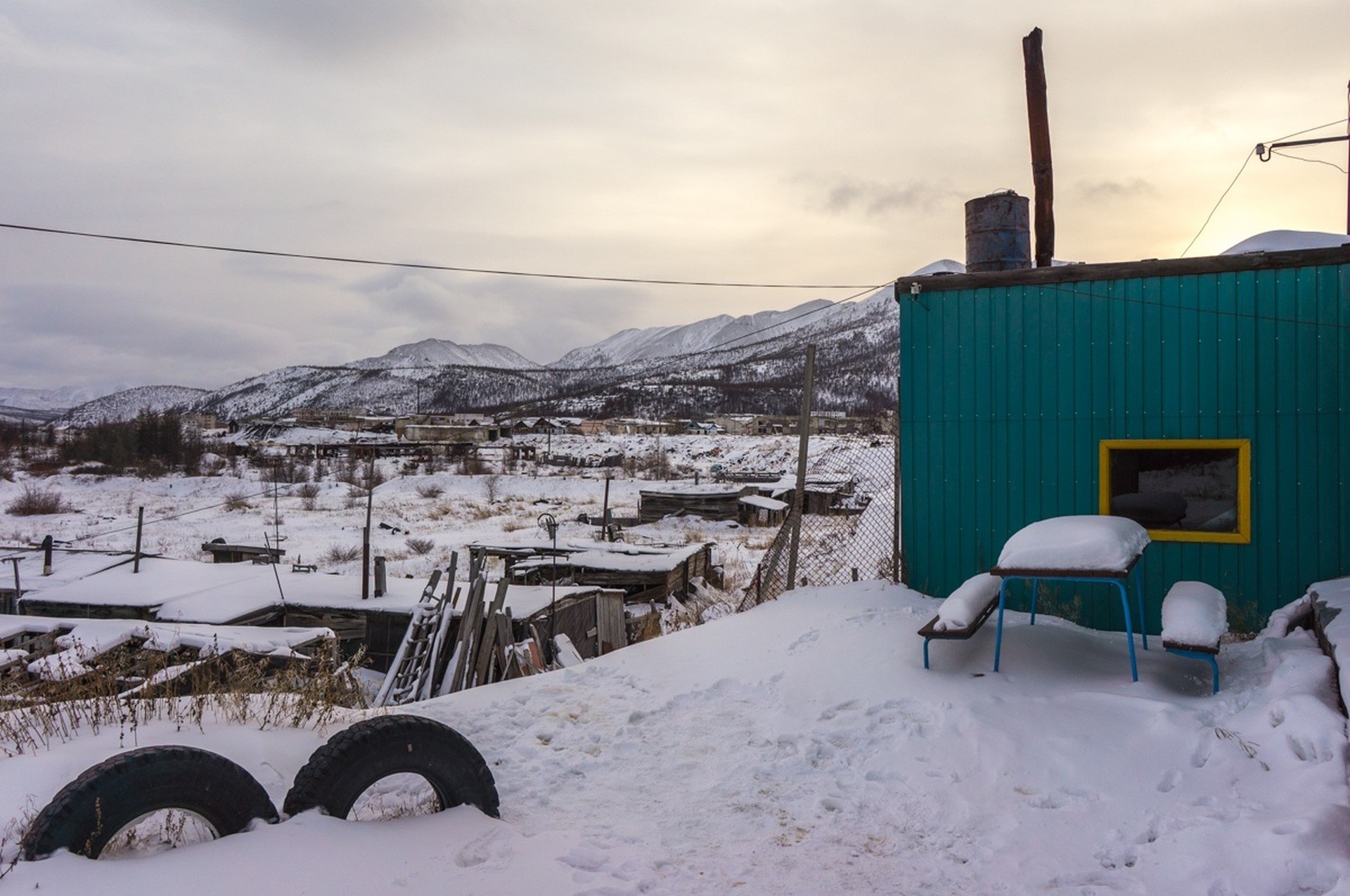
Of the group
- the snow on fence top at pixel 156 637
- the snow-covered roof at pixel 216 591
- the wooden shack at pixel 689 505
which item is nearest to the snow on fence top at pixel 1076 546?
the snow on fence top at pixel 156 637

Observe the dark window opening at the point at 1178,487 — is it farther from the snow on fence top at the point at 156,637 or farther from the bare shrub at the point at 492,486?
the bare shrub at the point at 492,486

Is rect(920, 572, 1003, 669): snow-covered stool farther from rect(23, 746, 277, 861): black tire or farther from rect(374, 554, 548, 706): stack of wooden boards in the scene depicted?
rect(374, 554, 548, 706): stack of wooden boards

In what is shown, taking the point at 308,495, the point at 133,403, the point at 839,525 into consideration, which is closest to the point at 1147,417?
the point at 839,525

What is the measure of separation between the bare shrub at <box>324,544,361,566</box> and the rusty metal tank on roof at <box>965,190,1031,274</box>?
60.6ft

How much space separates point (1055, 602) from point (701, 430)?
6329 cm

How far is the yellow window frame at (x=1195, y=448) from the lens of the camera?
7879 millimetres

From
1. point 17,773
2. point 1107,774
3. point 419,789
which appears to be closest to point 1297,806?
point 1107,774

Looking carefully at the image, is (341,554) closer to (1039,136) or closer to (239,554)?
(239,554)

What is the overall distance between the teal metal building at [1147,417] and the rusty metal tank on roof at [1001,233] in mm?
590

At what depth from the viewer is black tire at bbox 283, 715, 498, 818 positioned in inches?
150

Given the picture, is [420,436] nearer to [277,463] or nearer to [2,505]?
[277,463]

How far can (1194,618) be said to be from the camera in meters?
5.57

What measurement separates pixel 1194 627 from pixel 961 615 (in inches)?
57.5

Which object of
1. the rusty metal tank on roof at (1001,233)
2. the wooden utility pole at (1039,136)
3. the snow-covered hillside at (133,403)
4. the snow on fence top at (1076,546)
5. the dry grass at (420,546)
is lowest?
the dry grass at (420,546)
